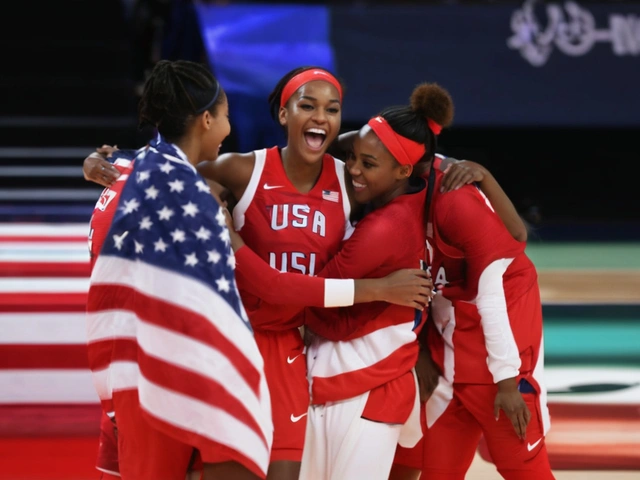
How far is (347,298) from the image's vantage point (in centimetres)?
295

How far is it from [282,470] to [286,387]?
26 cm

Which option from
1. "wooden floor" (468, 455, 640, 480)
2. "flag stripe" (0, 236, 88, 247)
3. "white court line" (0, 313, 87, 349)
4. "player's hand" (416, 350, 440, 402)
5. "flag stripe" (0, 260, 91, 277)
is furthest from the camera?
"flag stripe" (0, 236, 88, 247)

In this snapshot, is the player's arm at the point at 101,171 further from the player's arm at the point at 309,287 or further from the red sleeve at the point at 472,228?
the red sleeve at the point at 472,228

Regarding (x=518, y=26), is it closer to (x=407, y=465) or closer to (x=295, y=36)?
(x=295, y=36)

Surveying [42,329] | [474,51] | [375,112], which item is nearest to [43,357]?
[42,329]

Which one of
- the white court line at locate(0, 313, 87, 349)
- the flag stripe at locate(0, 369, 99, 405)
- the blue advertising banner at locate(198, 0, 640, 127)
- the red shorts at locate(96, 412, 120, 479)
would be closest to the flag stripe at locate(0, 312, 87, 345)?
the white court line at locate(0, 313, 87, 349)

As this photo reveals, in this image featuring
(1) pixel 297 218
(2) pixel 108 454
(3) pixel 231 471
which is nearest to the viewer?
(3) pixel 231 471

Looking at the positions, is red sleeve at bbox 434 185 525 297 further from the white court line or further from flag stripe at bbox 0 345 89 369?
the white court line

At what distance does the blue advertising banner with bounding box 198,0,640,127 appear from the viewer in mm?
8703

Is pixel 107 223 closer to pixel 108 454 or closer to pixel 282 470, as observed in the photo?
pixel 108 454

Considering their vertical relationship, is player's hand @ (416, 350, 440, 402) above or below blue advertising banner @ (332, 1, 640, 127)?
below

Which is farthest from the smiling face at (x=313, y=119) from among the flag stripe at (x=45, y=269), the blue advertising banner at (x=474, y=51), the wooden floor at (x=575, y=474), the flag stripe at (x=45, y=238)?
the blue advertising banner at (x=474, y=51)

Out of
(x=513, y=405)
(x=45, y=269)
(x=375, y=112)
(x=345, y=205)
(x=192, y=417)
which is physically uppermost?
(x=375, y=112)

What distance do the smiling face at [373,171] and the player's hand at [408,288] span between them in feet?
1.01
